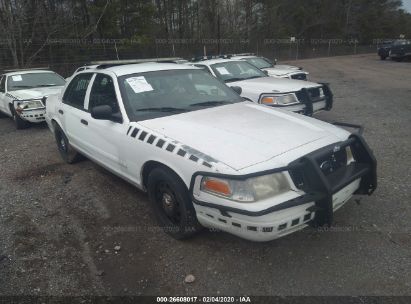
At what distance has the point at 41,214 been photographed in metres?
4.12

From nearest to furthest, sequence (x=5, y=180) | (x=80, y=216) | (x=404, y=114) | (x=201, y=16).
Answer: (x=80, y=216) → (x=5, y=180) → (x=404, y=114) → (x=201, y=16)

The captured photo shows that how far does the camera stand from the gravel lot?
2.80 meters

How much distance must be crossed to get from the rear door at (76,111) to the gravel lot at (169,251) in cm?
65

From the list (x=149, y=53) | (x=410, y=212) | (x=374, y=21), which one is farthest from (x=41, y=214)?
(x=374, y=21)

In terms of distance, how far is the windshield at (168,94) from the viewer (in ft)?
12.3

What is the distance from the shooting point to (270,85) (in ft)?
23.2

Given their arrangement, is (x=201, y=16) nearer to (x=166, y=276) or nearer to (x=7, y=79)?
(x=7, y=79)

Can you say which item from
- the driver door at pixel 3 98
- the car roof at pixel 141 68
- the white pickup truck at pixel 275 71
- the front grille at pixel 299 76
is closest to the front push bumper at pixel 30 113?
the driver door at pixel 3 98

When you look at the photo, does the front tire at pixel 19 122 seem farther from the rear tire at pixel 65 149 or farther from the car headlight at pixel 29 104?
the rear tire at pixel 65 149

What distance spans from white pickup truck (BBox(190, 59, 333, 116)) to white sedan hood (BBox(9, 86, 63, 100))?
3605mm

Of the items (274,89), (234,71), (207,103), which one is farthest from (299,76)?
(207,103)

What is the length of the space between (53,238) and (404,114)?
25.5 ft

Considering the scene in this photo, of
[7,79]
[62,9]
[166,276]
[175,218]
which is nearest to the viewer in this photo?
[166,276]

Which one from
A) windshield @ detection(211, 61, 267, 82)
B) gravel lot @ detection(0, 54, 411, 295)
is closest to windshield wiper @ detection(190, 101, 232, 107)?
gravel lot @ detection(0, 54, 411, 295)
